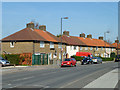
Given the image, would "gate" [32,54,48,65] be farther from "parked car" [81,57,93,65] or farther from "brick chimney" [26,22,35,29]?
"brick chimney" [26,22,35,29]

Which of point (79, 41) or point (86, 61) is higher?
point (79, 41)

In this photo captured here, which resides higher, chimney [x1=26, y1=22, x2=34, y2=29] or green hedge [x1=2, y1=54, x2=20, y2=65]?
chimney [x1=26, y1=22, x2=34, y2=29]

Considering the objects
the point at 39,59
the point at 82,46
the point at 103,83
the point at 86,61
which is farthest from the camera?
the point at 82,46

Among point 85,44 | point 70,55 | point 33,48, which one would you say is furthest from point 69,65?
point 85,44

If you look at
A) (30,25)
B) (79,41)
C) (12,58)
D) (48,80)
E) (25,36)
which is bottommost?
(48,80)

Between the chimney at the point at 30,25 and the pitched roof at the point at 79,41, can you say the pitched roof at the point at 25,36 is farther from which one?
the pitched roof at the point at 79,41

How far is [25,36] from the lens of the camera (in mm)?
52281

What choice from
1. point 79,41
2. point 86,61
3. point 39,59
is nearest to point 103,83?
point 39,59

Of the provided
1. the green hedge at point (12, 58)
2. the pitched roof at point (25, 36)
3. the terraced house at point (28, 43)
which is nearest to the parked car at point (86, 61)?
the terraced house at point (28, 43)

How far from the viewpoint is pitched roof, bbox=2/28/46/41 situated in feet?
170

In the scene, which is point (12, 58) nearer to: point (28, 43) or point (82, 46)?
point (28, 43)

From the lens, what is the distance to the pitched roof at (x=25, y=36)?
51.9m

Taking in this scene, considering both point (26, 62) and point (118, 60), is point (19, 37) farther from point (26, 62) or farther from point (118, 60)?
point (118, 60)

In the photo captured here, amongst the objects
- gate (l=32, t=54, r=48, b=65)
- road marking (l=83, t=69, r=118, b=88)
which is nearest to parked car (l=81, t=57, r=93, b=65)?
gate (l=32, t=54, r=48, b=65)
